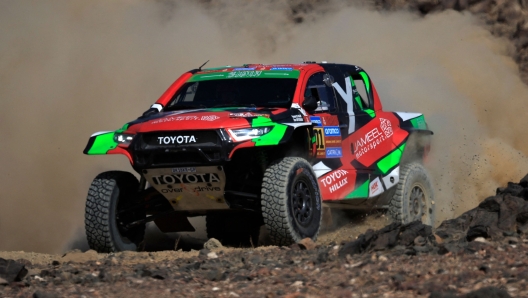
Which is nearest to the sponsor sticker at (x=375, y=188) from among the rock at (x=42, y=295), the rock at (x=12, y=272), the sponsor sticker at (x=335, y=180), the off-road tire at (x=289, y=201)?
the sponsor sticker at (x=335, y=180)

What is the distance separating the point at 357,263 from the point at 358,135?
3.51 meters

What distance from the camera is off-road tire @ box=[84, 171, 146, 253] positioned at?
9.07 metres

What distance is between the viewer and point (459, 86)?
63.4 feet

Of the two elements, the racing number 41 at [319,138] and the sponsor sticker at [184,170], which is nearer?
the sponsor sticker at [184,170]

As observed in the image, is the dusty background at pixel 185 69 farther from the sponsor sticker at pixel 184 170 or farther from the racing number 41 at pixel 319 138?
the sponsor sticker at pixel 184 170

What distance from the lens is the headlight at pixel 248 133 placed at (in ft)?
28.5

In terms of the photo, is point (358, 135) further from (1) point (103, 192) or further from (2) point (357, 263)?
(2) point (357, 263)

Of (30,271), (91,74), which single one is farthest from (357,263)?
(91,74)

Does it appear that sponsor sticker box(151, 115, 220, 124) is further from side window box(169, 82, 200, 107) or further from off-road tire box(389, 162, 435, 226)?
off-road tire box(389, 162, 435, 226)

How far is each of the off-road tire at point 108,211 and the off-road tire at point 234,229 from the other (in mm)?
1588

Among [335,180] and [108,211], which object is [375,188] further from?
[108,211]

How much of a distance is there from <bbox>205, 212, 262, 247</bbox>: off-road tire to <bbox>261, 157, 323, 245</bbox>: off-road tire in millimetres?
1485

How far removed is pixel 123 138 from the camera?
29.6 ft

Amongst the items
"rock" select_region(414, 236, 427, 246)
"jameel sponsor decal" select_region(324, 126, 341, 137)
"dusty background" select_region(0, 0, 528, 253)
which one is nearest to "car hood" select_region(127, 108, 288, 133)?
"jameel sponsor decal" select_region(324, 126, 341, 137)
